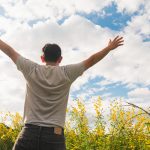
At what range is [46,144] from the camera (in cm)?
372

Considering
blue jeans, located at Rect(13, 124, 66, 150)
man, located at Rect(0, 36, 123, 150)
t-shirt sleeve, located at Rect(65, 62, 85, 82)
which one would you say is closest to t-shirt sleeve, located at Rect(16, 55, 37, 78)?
man, located at Rect(0, 36, 123, 150)

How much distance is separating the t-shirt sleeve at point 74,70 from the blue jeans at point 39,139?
0.52 m

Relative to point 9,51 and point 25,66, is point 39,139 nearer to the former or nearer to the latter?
point 25,66

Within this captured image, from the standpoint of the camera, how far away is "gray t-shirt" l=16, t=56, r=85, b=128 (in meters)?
3.76

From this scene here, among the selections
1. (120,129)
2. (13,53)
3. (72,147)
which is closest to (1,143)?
(72,147)

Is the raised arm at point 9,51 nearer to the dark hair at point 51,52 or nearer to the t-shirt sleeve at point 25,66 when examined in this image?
the t-shirt sleeve at point 25,66

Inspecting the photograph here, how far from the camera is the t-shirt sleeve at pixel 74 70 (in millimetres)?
3916

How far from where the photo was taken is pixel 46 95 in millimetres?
3830

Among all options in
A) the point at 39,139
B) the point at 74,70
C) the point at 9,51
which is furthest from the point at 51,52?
the point at 39,139

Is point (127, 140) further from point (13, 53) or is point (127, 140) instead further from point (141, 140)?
point (13, 53)

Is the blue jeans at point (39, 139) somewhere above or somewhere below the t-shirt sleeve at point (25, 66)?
below

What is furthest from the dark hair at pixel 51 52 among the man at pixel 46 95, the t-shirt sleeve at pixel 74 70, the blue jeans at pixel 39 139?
the blue jeans at pixel 39 139

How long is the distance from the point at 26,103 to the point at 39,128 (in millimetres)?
284

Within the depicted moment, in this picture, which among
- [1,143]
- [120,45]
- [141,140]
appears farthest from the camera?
[1,143]
